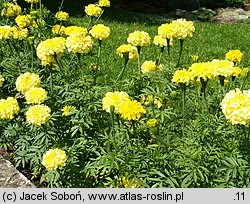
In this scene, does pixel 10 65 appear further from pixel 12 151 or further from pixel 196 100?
pixel 196 100

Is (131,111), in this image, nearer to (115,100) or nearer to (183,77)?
(115,100)

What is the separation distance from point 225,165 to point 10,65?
1968 mm

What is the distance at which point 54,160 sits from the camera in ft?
9.51

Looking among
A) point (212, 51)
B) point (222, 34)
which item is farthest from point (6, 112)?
point (222, 34)

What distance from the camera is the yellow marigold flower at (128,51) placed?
3521 millimetres

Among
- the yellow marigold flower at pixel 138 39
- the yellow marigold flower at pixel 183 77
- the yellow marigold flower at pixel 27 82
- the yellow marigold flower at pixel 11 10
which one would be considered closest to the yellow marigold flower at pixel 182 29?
the yellow marigold flower at pixel 138 39

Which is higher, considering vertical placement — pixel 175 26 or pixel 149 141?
pixel 175 26

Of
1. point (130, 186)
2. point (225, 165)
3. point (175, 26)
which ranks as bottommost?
point (130, 186)

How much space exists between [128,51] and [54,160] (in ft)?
3.41

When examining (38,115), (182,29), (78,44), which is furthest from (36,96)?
(182,29)

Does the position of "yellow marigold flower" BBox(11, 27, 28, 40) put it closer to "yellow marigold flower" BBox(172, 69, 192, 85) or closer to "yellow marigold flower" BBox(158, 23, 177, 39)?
"yellow marigold flower" BBox(158, 23, 177, 39)

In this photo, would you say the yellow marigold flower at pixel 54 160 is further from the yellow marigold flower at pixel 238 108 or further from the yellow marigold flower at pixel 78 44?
the yellow marigold flower at pixel 238 108

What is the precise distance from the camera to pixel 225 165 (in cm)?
282
